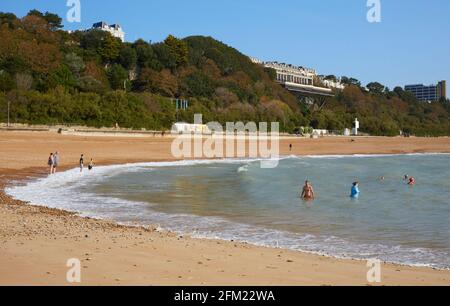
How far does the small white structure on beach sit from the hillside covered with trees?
7.66 feet

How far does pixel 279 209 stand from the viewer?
17578mm

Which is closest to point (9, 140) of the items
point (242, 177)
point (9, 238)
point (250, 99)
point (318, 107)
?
point (242, 177)

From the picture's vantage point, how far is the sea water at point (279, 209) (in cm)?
1153

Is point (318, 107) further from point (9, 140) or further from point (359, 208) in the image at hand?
point (359, 208)

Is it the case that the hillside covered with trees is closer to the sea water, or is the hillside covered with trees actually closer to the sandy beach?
the sea water

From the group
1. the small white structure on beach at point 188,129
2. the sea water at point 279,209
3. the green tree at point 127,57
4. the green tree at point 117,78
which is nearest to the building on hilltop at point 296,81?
the green tree at point 127,57

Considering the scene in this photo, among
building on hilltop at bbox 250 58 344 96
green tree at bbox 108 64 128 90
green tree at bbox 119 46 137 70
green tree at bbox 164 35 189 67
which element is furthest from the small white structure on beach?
building on hilltop at bbox 250 58 344 96

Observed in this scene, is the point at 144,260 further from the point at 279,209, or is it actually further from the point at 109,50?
Answer: the point at 109,50

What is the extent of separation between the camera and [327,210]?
1761 centimetres

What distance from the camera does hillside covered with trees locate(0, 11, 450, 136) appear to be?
66.1 meters

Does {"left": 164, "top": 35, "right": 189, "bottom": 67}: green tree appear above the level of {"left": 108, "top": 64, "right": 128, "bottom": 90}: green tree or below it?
above

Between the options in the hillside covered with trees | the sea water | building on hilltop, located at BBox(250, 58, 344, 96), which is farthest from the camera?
building on hilltop, located at BBox(250, 58, 344, 96)

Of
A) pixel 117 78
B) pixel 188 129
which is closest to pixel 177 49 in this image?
pixel 117 78
